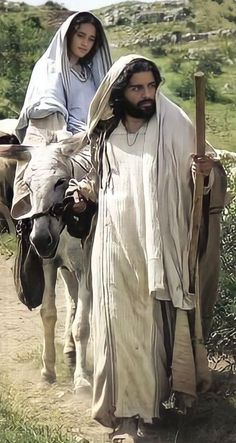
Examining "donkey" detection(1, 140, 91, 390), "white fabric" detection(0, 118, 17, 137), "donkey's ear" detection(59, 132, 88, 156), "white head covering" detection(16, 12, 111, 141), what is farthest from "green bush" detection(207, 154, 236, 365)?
"white fabric" detection(0, 118, 17, 137)

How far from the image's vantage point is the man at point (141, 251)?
12.4 ft

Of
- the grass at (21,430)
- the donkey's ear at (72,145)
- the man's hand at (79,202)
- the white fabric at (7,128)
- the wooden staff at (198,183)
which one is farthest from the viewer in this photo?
the white fabric at (7,128)

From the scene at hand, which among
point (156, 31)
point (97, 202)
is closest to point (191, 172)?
point (97, 202)

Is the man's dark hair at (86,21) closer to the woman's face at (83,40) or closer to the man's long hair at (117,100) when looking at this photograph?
the woman's face at (83,40)

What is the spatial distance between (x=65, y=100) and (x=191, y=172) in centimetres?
129

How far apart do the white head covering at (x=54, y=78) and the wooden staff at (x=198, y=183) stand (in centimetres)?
123

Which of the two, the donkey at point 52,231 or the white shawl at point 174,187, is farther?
the donkey at point 52,231

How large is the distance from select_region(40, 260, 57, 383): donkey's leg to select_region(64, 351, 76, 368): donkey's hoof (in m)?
0.17

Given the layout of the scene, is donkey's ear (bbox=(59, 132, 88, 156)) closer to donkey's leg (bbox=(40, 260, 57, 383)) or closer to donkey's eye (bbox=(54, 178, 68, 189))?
donkey's eye (bbox=(54, 178, 68, 189))

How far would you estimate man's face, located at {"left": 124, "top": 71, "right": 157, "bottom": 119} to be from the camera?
3795mm

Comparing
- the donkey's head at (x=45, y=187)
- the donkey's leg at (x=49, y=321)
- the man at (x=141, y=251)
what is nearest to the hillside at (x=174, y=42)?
the donkey's leg at (x=49, y=321)

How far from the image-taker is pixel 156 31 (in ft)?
75.2

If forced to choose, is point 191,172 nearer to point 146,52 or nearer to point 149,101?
point 149,101

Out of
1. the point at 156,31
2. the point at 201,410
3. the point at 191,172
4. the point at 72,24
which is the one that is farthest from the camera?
the point at 156,31
